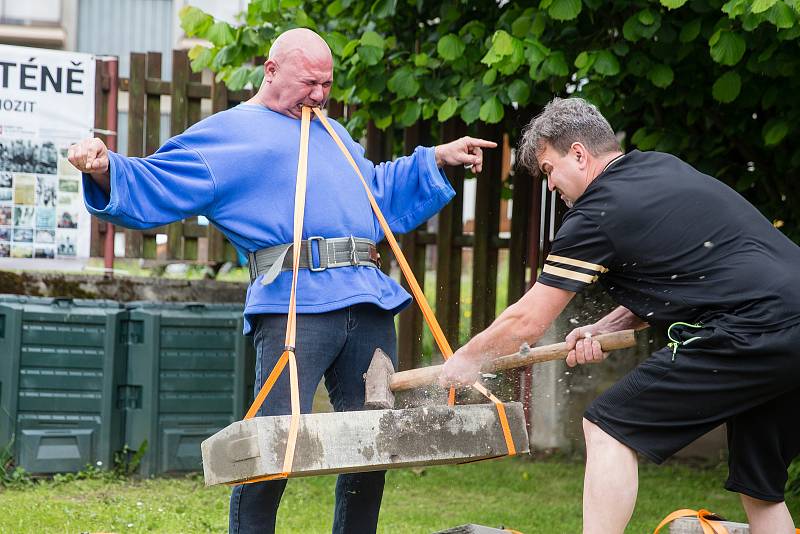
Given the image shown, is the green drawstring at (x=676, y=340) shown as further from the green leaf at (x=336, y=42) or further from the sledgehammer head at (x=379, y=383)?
the green leaf at (x=336, y=42)

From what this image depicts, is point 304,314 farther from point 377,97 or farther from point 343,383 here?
point 377,97

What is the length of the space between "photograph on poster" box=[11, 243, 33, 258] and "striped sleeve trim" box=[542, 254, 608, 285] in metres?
4.05

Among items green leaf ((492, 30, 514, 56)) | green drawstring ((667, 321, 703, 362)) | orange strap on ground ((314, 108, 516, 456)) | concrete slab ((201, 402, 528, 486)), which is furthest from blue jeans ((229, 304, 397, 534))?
green leaf ((492, 30, 514, 56))

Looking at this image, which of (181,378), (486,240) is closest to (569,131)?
(181,378)

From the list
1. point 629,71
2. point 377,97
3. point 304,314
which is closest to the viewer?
point 304,314

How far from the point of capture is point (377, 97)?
580 centimetres

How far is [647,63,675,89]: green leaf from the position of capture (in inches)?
201

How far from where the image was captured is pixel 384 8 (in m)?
5.64

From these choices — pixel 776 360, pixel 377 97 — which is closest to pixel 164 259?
pixel 377 97

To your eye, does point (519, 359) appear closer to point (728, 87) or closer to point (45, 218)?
point (728, 87)

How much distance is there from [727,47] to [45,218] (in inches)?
157

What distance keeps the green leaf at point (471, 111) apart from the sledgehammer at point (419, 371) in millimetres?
2017

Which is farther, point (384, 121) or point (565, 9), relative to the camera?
point (384, 121)

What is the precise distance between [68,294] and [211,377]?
1152 mm
